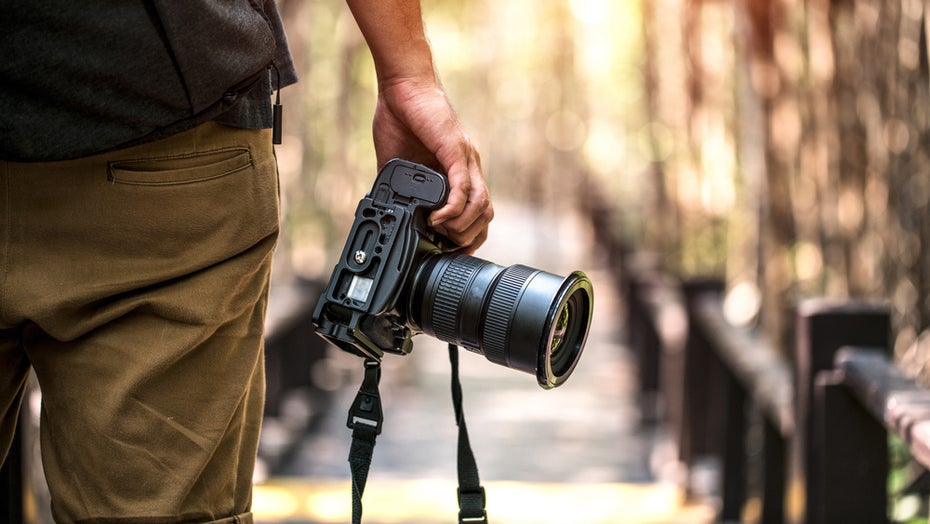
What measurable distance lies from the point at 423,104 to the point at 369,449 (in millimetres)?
501

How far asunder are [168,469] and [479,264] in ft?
1.80

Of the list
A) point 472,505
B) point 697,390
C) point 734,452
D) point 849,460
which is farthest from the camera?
point 697,390

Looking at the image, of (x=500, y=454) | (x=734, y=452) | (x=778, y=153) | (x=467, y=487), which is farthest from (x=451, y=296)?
(x=778, y=153)

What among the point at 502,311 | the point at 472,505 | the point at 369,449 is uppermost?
the point at 502,311

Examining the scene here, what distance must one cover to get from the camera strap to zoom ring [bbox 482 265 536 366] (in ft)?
0.53

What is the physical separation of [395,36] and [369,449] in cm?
60

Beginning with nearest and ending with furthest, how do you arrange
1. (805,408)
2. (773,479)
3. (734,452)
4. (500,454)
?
(805,408), (773,479), (734,452), (500,454)

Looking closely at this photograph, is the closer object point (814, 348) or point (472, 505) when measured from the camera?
point (472, 505)

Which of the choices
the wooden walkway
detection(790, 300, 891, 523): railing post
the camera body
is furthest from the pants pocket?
the wooden walkway

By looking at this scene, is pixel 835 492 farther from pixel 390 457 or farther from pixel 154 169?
pixel 390 457

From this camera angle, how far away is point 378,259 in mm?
1699

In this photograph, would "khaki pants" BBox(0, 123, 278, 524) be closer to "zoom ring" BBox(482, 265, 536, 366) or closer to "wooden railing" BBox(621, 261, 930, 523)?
"zoom ring" BBox(482, 265, 536, 366)

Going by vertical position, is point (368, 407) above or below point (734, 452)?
above

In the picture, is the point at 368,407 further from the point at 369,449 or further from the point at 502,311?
the point at 502,311
